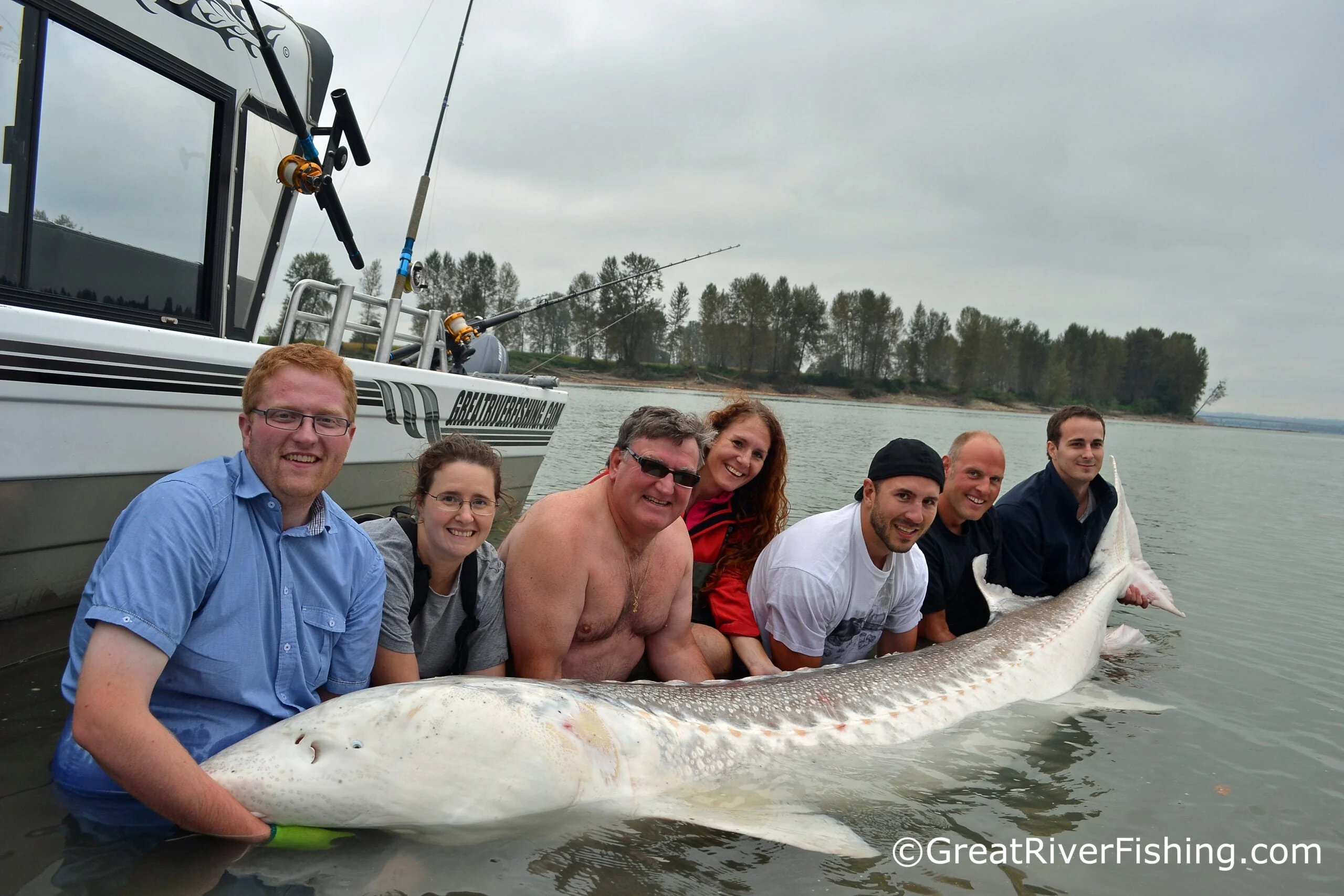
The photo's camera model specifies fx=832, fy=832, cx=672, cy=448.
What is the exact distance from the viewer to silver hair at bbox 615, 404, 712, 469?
3.28m

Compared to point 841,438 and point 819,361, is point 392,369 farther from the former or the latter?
point 819,361

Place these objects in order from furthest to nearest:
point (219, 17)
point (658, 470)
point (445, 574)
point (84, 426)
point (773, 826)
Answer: point (219, 17), point (84, 426), point (658, 470), point (445, 574), point (773, 826)

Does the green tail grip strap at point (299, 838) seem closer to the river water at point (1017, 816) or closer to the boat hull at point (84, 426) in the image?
the river water at point (1017, 816)

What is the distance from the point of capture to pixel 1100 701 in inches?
186

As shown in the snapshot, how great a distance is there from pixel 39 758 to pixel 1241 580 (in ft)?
36.4

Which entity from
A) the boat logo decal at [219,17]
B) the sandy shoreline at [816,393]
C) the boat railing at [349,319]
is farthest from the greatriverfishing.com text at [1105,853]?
the sandy shoreline at [816,393]

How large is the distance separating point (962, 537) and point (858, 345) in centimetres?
9433

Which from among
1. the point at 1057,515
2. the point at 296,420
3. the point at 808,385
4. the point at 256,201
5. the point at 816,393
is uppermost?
the point at 808,385

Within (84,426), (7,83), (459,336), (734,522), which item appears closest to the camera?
(84,426)

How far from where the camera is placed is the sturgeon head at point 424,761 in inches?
89.4

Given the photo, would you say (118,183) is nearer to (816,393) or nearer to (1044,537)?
(1044,537)

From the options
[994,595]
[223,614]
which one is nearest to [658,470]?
[223,614]

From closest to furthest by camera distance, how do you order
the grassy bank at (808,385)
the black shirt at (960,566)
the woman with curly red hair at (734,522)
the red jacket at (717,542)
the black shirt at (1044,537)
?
the woman with curly red hair at (734,522)
the red jacket at (717,542)
the black shirt at (960,566)
the black shirt at (1044,537)
the grassy bank at (808,385)

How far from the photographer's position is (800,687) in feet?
11.3
